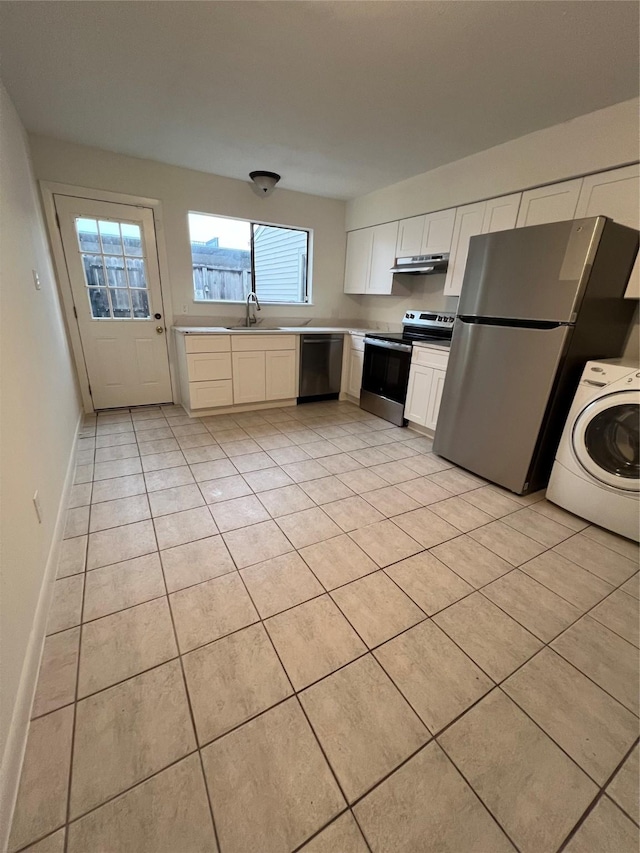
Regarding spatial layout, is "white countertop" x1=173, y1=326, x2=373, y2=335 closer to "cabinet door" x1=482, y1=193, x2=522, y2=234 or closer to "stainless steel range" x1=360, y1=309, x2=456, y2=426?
"stainless steel range" x1=360, y1=309, x2=456, y2=426

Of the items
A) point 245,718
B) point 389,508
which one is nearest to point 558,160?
point 389,508

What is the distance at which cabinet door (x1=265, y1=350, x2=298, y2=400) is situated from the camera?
3.90 meters

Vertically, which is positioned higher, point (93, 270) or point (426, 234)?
point (426, 234)

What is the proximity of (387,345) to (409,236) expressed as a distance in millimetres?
1172

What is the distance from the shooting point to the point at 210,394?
12.0 ft

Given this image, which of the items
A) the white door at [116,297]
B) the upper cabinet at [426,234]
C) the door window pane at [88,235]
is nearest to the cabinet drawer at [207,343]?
the white door at [116,297]

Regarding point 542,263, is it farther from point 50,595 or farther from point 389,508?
point 50,595

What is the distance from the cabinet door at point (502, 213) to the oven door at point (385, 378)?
46.0 inches

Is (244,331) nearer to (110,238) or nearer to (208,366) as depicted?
(208,366)

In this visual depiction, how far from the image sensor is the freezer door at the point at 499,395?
216 cm

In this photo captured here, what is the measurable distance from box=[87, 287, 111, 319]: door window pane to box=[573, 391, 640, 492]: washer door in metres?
4.18

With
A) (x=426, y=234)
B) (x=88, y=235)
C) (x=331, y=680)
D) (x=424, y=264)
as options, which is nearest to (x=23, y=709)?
(x=331, y=680)

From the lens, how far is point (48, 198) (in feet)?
9.93

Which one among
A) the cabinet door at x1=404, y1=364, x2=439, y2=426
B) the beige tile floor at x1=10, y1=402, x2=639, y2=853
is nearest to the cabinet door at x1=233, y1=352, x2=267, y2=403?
the cabinet door at x1=404, y1=364, x2=439, y2=426
